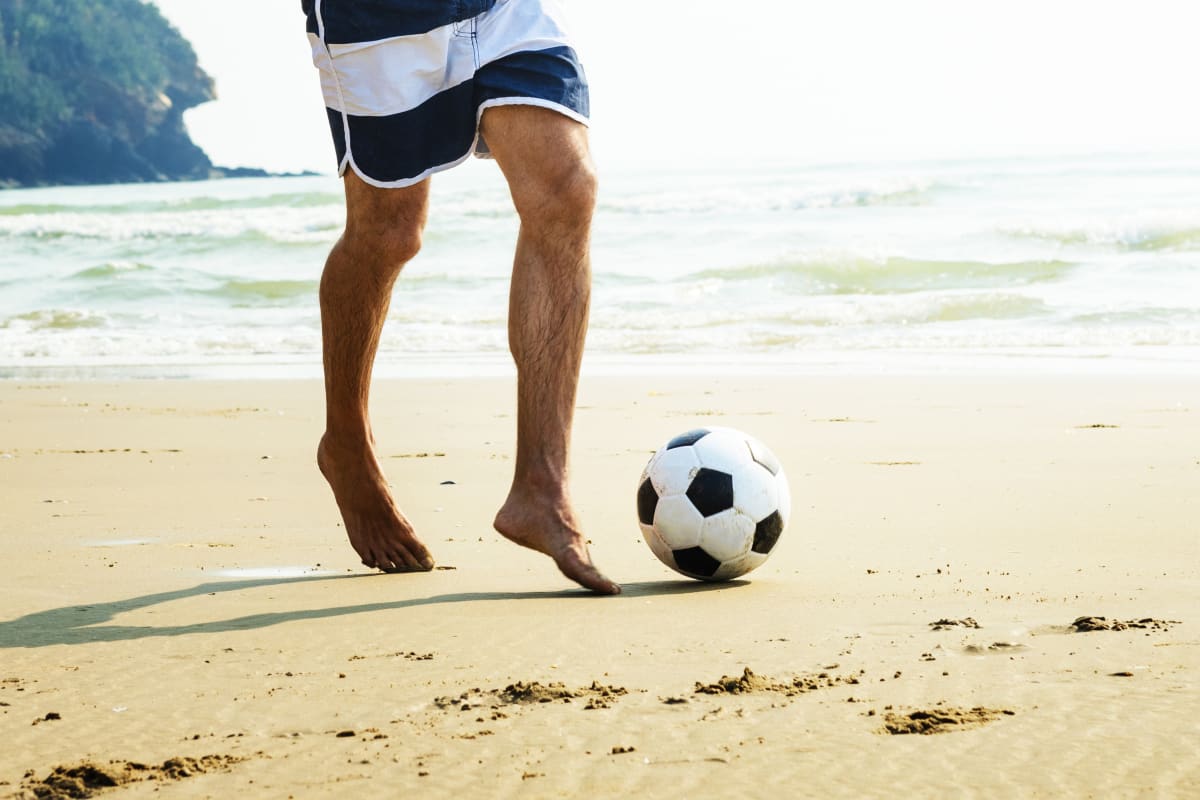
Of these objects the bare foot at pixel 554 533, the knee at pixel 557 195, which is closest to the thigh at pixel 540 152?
the knee at pixel 557 195

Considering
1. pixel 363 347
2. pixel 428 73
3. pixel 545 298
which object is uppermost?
pixel 428 73

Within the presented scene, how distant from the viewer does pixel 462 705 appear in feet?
6.47

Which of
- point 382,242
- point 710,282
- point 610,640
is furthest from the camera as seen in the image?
point 710,282

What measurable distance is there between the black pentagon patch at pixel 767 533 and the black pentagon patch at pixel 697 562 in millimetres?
92

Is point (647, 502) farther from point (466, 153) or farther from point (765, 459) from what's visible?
point (466, 153)

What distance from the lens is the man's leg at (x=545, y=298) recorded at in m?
2.83

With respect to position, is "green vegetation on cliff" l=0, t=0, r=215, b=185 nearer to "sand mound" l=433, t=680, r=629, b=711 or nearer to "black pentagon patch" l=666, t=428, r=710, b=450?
"black pentagon patch" l=666, t=428, r=710, b=450

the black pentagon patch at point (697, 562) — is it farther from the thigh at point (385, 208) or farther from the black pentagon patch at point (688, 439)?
the thigh at point (385, 208)

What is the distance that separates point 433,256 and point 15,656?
16.5 metres

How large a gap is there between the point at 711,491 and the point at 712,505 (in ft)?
0.22

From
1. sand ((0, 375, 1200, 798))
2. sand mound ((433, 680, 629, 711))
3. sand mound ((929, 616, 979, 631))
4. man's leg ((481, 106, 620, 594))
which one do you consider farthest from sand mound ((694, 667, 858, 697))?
man's leg ((481, 106, 620, 594))

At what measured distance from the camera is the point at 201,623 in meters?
2.59

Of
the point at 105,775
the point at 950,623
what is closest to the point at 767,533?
the point at 950,623

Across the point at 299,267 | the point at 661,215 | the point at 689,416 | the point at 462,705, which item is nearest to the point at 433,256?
the point at 299,267
